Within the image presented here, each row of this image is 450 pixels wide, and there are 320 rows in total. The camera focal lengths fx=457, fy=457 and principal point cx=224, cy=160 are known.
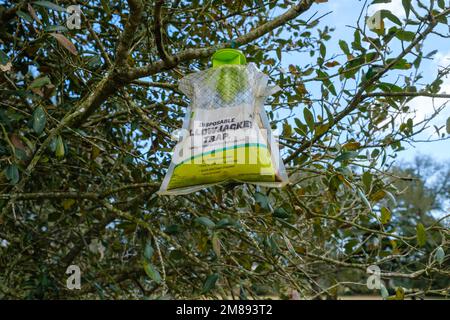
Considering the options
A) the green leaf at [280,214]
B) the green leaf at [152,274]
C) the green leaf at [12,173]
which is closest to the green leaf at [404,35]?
the green leaf at [280,214]

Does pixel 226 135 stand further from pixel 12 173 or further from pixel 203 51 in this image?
pixel 12 173

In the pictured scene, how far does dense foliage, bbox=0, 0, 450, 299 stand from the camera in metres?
1.38

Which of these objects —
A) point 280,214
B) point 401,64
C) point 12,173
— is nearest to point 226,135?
point 280,214

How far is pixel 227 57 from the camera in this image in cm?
124

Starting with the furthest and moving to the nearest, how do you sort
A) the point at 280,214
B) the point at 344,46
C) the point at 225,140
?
the point at 344,46 < the point at 280,214 < the point at 225,140

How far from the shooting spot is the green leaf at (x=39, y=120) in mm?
1336

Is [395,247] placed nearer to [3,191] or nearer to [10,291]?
[3,191]

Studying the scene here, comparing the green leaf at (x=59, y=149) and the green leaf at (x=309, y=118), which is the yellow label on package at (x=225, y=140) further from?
the green leaf at (x=59, y=149)

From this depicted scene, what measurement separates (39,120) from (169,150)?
1.56ft

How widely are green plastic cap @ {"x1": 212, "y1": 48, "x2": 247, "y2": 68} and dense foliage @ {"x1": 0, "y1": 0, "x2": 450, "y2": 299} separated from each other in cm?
16

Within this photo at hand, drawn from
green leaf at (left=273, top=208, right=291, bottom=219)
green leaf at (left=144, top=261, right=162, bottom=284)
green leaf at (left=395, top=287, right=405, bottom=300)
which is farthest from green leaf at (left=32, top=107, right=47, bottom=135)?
green leaf at (left=395, top=287, right=405, bottom=300)

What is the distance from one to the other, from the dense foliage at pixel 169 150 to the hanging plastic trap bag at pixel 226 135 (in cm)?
17

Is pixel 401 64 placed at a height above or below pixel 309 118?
above
